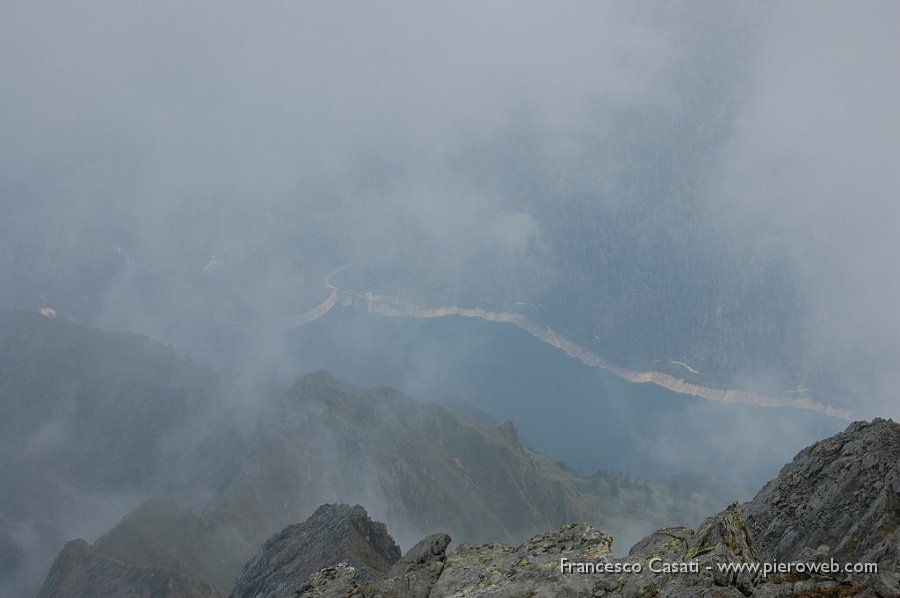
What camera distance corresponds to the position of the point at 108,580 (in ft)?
333

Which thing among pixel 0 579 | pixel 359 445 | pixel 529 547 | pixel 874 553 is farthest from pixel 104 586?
pixel 874 553

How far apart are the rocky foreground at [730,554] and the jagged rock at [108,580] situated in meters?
38.3

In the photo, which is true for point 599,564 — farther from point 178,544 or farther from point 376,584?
point 178,544

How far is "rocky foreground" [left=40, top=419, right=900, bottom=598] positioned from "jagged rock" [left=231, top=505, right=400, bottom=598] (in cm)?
201

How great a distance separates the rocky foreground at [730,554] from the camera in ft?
89.1

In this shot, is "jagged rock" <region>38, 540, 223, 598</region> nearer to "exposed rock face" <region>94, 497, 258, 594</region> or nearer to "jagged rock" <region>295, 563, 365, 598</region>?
"exposed rock face" <region>94, 497, 258, 594</region>

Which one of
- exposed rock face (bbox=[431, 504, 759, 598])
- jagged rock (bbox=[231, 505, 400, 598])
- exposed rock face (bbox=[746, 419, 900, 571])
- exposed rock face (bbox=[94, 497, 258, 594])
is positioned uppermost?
exposed rock face (bbox=[94, 497, 258, 594])

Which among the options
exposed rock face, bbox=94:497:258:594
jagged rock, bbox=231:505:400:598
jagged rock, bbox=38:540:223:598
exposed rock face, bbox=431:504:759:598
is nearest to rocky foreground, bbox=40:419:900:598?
exposed rock face, bbox=431:504:759:598

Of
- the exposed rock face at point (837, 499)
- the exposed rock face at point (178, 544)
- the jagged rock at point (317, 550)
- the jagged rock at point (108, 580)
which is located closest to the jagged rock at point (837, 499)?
the exposed rock face at point (837, 499)

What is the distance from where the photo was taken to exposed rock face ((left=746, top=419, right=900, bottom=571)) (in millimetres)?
39625

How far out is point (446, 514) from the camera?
155 metres

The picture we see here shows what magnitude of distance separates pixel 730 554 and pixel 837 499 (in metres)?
18.5

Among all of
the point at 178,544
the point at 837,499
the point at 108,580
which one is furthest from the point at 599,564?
the point at 178,544

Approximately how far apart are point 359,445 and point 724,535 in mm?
134111
